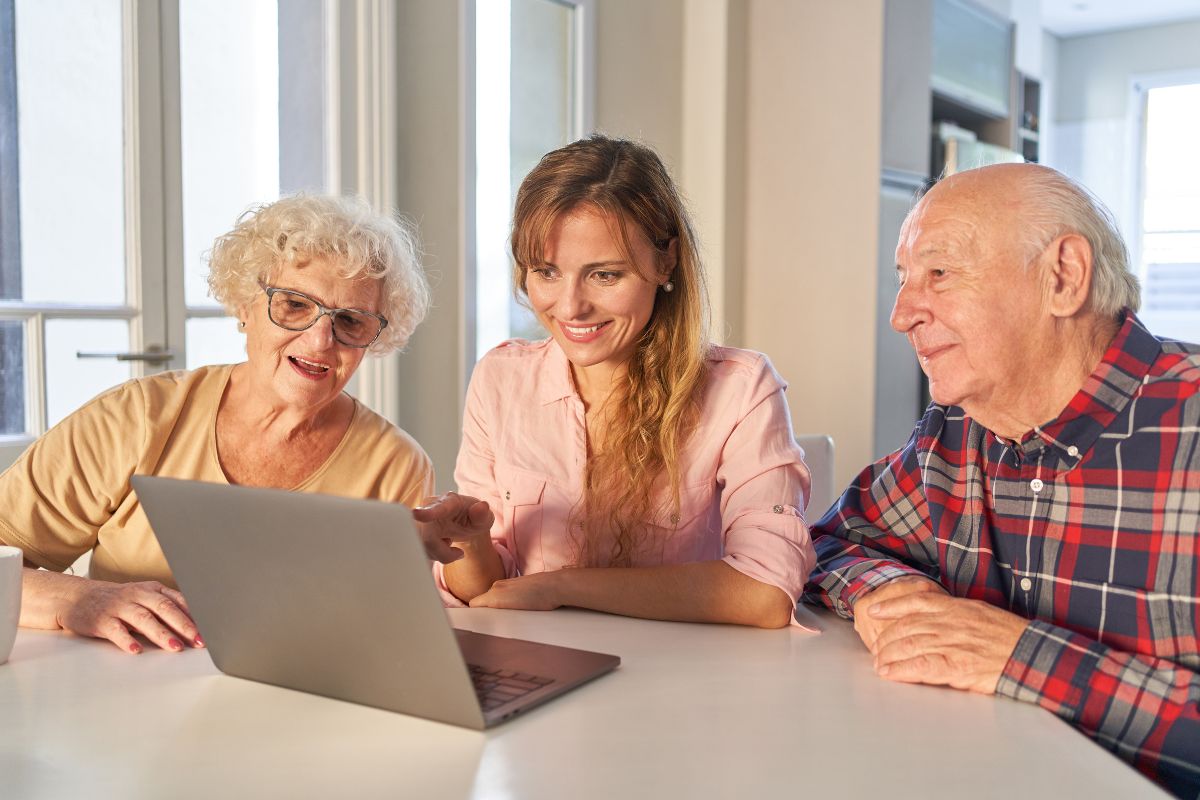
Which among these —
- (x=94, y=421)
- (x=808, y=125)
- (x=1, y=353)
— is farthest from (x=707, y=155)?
(x=94, y=421)

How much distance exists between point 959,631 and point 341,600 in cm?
61

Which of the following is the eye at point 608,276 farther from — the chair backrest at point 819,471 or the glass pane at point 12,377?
the glass pane at point 12,377

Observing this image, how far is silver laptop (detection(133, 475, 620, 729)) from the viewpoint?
2.87ft

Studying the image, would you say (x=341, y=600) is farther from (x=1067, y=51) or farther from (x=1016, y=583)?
(x=1067, y=51)

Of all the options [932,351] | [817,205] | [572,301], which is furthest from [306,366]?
[817,205]

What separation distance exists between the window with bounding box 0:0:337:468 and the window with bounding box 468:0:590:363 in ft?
2.19

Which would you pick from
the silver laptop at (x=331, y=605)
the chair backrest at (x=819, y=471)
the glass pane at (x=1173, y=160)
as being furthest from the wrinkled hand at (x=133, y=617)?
the glass pane at (x=1173, y=160)

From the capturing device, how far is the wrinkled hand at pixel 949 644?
1070 millimetres

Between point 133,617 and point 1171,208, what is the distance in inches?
267

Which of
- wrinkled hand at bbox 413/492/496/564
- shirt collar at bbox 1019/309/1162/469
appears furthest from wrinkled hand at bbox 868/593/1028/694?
wrinkled hand at bbox 413/492/496/564

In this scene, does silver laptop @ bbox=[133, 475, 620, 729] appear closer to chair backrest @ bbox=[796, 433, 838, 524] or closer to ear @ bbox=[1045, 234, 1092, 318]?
ear @ bbox=[1045, 234, 1092, 318]

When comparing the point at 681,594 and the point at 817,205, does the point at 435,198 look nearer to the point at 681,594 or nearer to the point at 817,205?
the point at 817,205

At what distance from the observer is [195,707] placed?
1.01 m

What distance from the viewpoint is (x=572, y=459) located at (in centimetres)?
166
